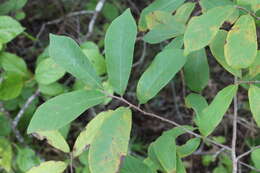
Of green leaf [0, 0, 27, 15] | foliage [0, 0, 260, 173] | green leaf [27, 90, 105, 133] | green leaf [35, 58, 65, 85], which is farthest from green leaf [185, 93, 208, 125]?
green leaf [0, 0, 27, 15]

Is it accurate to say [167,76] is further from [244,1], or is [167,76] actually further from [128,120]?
[244,1]

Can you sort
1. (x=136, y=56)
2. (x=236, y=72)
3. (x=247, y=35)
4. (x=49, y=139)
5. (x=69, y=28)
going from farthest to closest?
1. (x=136, y=56)
2. (x=69, y=28)
3. (x=49, y=139)
4. (x=236, y=72)
5. (x=247, y=35)

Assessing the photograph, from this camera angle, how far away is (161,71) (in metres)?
0.88

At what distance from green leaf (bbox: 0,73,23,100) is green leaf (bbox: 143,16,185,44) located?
0.68 metres

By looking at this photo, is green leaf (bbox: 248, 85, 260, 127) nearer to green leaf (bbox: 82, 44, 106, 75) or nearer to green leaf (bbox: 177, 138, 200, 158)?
green leaf (bbox: 177, 138, 200, 158)

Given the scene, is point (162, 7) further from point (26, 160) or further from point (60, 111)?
point (26, 160)

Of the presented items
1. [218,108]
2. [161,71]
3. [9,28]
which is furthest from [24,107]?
[218,108]

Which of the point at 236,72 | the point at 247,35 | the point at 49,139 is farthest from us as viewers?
the point at 49,139

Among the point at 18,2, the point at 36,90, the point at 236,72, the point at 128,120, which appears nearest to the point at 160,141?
the point at 128,120

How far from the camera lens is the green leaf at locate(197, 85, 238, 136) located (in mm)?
851

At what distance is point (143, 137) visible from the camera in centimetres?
204

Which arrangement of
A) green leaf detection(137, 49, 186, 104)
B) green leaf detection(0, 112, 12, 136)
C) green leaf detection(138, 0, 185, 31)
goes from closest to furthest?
green leaf detection(137, 49, 186, 104) < green leaf detection(138, 0, 185, 31) < green leaf detection(0, 112, 12, 136)

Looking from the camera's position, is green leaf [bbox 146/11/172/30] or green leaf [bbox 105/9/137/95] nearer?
green leaf [bbox 105/9/137/95]

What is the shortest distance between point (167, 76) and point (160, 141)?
21 cm
